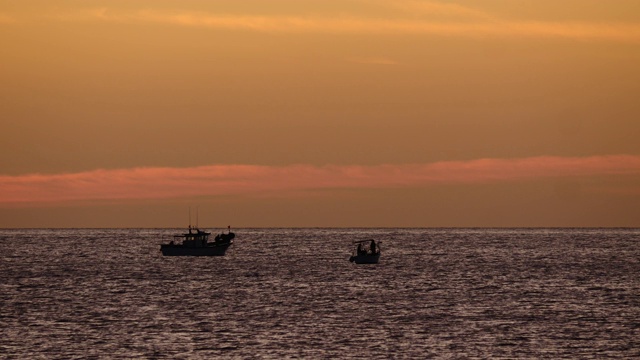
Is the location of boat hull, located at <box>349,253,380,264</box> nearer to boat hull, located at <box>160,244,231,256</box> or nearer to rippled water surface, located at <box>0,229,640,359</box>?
rippled water surface, located at <box>0,229,640,359</box>

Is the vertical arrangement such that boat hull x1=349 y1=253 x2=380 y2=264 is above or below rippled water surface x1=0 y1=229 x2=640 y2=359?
above

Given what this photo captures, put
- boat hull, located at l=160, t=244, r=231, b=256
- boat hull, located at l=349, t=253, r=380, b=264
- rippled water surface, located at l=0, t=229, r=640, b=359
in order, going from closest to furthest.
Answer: rippled water surface, located at l=0, t=229, r=640, b=359 < boat hull, located at l=349, t=253, r=380, b=264 < boat hull, located at l=160, t=244, r=231, b=256

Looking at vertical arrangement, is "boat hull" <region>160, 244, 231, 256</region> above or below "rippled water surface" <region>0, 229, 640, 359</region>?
above

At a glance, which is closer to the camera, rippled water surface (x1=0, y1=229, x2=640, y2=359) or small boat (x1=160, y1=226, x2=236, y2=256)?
A: rippled water surface (x1=0, y1=229, x2=640, y2=359)

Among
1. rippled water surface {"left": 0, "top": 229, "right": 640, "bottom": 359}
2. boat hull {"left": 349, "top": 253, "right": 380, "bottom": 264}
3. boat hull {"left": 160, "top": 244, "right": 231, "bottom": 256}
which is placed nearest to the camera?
rippled water surface {"left": 0, "top": 229, "right": 640, "bottom": 359}

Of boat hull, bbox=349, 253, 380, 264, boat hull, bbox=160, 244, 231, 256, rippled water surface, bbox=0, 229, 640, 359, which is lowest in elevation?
rippled water surface, bbox=0, 229, 640, 359

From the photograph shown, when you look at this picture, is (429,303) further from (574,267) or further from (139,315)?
(574,267)

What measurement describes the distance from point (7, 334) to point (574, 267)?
11574 cm

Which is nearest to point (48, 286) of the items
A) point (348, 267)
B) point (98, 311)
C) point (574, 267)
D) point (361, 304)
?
point (98, 311)

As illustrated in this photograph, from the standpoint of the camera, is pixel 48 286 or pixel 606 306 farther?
pixel 48 286

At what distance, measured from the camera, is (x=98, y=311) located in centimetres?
9488

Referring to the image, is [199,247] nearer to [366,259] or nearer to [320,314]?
[366,259]

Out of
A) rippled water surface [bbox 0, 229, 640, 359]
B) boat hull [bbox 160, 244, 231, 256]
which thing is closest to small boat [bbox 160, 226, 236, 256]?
boat hull [bbox 160, 244, 231, 256]

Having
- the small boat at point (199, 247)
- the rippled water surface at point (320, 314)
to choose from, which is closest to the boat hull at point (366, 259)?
the rippled water surface at point (320, 314)
